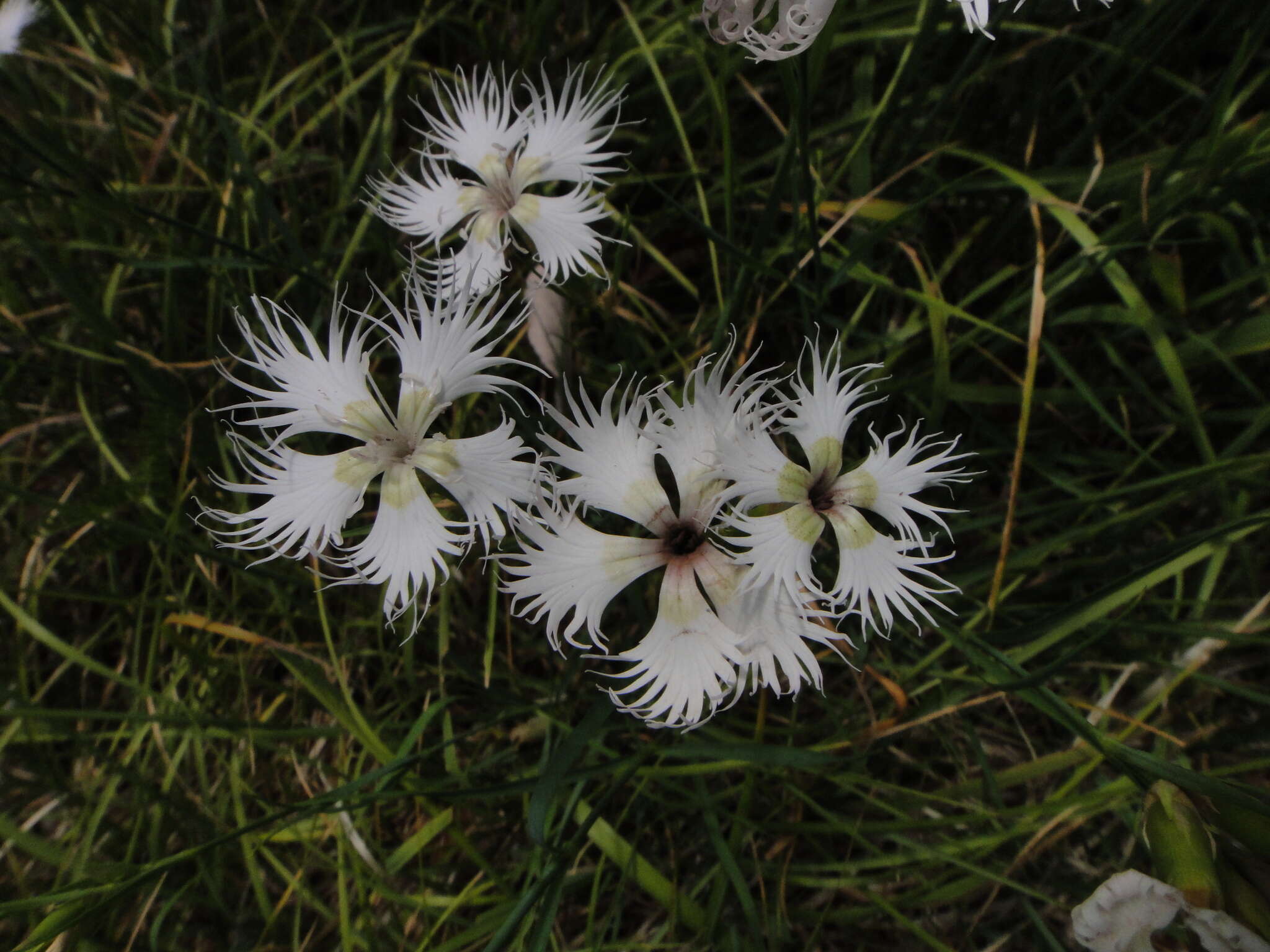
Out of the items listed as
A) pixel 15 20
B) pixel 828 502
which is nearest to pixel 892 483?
pixel 828 502

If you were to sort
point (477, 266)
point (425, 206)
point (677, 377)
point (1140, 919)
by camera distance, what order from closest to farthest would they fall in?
point (1140, 919), point (477, 266), point (425, 206), point (677, 377)

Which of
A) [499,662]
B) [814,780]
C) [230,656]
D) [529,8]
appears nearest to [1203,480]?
[814,780]

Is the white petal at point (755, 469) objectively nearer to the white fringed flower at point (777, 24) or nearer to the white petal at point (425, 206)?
the white fringed flower at point (777, 24)

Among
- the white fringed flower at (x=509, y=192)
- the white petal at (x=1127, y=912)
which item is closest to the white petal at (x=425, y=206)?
the white fringed flower at (x=509, y=192)

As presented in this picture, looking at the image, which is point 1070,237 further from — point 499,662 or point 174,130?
point 174,130

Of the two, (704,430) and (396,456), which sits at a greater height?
(704,430)

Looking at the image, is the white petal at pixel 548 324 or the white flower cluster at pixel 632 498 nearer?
the white flower cluster at pixel 632 498

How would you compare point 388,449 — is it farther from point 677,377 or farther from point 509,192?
point 677,377

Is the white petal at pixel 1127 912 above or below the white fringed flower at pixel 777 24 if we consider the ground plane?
below
